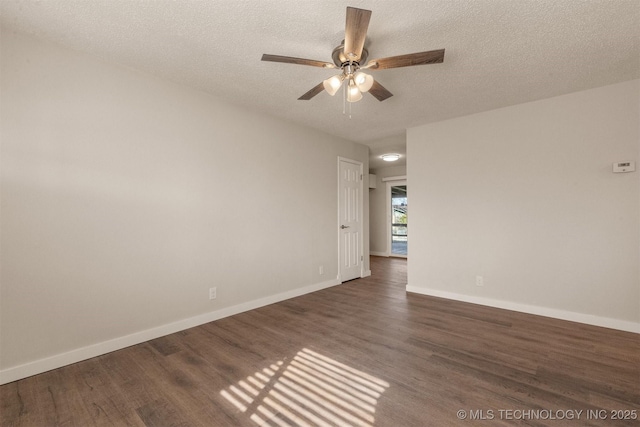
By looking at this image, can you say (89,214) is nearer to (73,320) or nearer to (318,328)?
(73,320)

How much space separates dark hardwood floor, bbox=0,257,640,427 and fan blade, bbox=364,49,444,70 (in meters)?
2.23

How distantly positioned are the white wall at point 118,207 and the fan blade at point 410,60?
1.97 metres

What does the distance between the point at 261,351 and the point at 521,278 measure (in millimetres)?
3147

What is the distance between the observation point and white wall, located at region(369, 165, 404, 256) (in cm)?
791

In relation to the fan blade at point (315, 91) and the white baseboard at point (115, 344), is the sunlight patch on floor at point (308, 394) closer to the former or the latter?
the white baseboard at point (115, 344)

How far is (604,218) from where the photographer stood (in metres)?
2.88

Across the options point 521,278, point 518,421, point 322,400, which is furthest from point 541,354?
point 322,400

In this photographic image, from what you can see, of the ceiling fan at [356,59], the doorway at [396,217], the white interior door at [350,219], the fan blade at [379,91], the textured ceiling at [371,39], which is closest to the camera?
the ceiling fan at [356,59]

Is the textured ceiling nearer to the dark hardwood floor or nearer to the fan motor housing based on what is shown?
the fan motor housing

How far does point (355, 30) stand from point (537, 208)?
3.04m

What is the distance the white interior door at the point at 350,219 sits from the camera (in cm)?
477

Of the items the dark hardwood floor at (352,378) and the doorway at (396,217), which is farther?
the doorway at (396,217)

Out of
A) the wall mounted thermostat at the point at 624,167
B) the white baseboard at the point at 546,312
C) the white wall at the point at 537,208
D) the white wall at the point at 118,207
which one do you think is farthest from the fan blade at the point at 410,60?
the white baseboard at the point at 546,312

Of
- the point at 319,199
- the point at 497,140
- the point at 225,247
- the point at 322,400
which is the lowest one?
the point at 322,400
